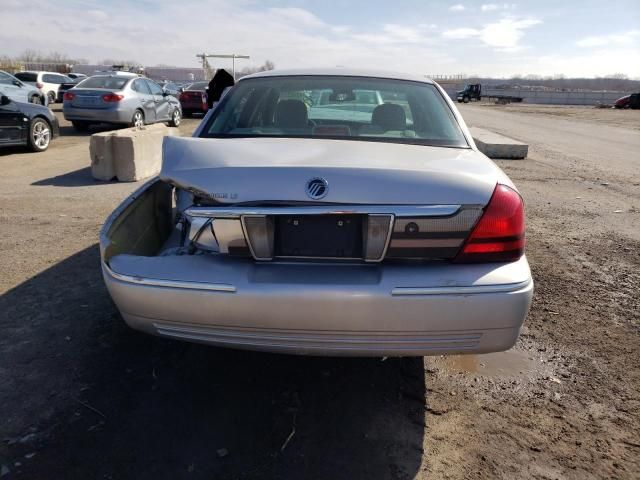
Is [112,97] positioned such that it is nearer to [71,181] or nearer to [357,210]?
[71,181]

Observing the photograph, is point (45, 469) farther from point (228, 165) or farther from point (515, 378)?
point (515, 378)

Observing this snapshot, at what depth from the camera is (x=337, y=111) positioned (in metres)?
3.87

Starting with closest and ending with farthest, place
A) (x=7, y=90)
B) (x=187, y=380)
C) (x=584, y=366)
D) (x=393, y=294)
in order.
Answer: (x=393, y=294) < (x=187, y=380) < (x=584, y=366) < (x=7, y=90)

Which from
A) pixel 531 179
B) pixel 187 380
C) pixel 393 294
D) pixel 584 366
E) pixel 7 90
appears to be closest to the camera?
pixel 393 294

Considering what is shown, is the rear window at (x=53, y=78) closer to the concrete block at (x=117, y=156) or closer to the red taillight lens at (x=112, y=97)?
the red taillight lens at (x=112, y=97)

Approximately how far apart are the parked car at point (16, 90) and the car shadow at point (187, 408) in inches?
542

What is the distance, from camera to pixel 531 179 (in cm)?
929

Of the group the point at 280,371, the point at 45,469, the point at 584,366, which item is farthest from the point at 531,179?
the point at 45,469

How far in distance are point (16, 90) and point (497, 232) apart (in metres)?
16.8

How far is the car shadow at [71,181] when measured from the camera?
775 centimetres

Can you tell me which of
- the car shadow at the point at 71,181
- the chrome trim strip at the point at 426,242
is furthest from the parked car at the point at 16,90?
the chrome trim strip at the point at 426,242

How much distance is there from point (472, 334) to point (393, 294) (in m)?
0.40

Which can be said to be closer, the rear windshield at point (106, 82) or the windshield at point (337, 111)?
the windshield at point (337, 111)

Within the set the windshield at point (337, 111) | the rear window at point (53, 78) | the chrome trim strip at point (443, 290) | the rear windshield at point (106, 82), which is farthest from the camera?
the rear window at point (53, 78)
